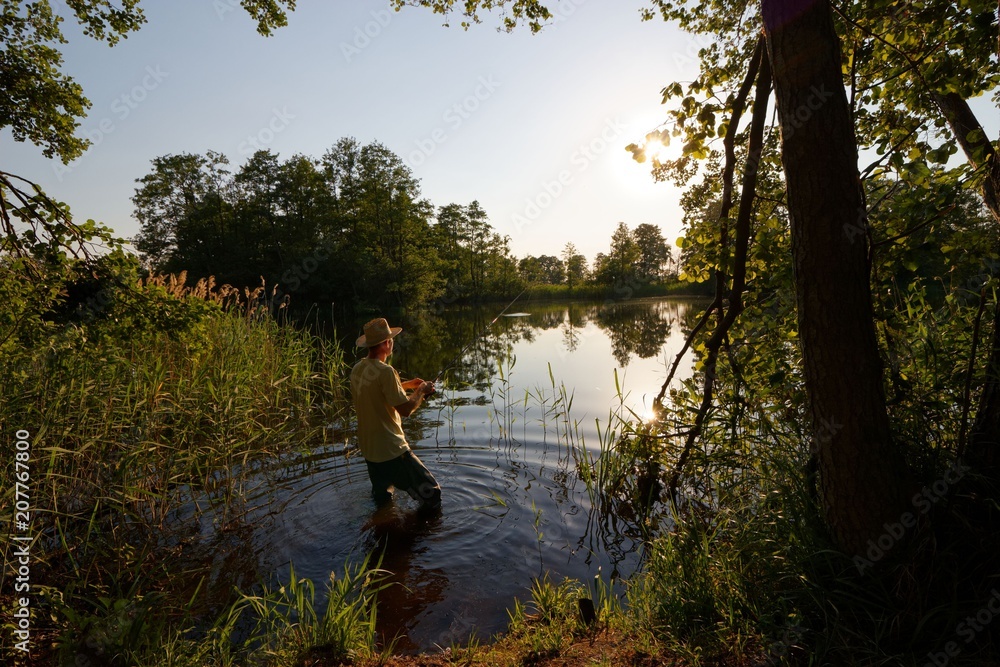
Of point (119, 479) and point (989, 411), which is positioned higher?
point (989, 411)

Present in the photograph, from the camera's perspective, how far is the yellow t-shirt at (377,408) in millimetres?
5164

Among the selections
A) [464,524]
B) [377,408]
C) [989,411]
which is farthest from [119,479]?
[989,411]

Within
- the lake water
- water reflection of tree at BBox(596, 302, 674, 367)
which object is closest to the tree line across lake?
water reflection of tree at BBox(596, 302, 674, 367)

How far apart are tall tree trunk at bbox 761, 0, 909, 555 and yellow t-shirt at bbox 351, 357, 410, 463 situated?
374 centimetres

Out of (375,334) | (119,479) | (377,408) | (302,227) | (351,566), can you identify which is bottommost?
(351,566)

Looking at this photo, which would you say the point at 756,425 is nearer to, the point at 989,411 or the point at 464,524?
the point at 989,411

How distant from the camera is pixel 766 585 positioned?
299 centimetres

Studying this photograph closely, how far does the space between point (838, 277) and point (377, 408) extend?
4180 mm

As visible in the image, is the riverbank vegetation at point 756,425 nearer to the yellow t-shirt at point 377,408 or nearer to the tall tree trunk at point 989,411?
the tall tree trunk at point 989,411

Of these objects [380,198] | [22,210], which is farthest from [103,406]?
[380,198]

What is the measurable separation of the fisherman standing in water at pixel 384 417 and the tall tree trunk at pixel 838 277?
3700 millimetres

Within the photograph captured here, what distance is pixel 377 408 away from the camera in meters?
5.27

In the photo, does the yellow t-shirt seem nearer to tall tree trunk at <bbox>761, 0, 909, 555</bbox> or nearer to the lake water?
the lake water

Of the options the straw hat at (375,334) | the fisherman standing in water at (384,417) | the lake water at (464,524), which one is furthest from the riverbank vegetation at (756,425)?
the straw hat at (375,334)
